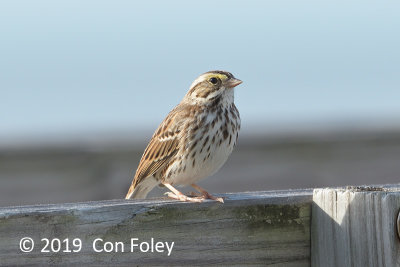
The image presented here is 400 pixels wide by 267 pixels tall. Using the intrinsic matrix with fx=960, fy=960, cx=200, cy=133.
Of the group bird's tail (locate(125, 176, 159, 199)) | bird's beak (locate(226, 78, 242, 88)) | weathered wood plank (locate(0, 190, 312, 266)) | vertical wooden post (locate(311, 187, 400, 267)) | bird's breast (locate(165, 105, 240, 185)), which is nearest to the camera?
weathered wood plank (locate(0, 190, 312, 266))

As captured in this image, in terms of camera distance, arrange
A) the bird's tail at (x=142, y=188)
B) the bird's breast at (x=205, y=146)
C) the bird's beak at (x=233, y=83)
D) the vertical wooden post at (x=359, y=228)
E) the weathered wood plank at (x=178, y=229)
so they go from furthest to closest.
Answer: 1. the bird's tail at (x=142, y=188)
2. the bird's beak at (x=233, y=83)
3. the bird's breast at (x=205, y=146)
4. the vertical wooden post at (x=359, y=228)
5. the weathered wood plank at (x=178, y=229)

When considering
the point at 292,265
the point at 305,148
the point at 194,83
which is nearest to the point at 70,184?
the point at 194,83

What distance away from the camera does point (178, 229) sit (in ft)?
12.5

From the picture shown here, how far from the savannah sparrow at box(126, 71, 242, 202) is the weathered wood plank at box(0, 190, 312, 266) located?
164cm

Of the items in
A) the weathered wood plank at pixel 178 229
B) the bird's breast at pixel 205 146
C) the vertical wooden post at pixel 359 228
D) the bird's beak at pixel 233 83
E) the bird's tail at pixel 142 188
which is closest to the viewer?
the weathered wood plank at pixel 178 229

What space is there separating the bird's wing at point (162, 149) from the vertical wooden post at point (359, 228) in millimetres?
2221

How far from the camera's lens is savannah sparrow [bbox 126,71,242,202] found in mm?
5855

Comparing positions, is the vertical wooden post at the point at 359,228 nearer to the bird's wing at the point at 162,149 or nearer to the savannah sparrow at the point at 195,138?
the savannah sparrow at the point at 195,138

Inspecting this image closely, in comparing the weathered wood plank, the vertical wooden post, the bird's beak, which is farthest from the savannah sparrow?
the vertical wooden post

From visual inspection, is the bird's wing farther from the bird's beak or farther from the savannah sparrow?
the bird's beak

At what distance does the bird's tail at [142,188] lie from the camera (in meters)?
6.27

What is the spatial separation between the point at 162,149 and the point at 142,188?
33cm

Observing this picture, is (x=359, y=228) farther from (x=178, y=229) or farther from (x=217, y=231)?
(x=178, y=229)

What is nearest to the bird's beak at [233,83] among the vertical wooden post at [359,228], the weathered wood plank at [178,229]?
the weathered wood plank at [178,229]
